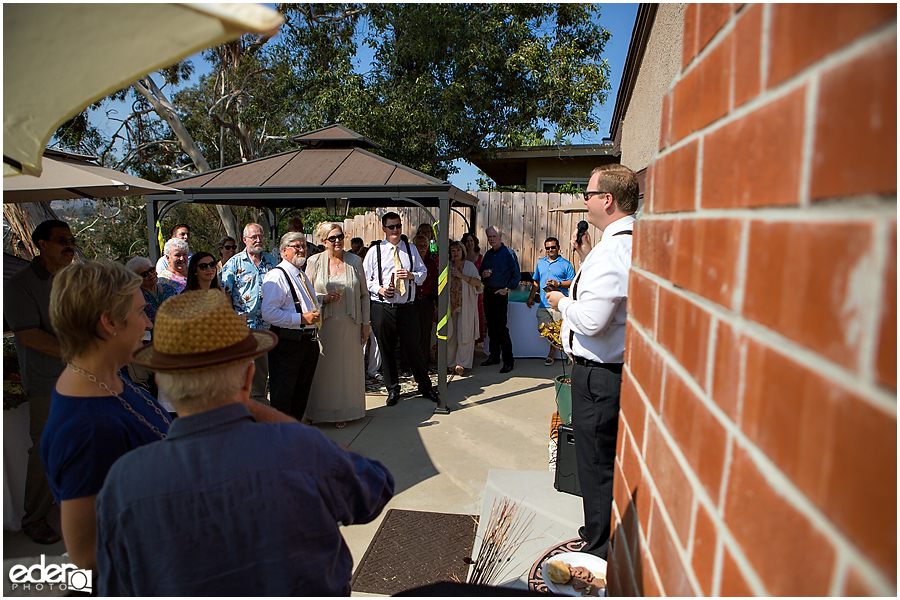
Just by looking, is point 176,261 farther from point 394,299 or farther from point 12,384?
point 394,299

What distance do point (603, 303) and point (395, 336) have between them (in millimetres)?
4199

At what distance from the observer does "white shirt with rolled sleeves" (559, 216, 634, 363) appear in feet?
8.14

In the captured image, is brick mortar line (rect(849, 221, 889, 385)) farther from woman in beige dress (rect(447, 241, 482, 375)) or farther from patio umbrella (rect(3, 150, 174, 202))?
woman in beige dress (rect(447, 241, 482, 375))

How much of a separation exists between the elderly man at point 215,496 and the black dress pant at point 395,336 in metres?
4.89

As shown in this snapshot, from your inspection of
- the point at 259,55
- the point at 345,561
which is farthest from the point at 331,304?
the point at 259,55

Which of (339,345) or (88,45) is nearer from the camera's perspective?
(88,45)

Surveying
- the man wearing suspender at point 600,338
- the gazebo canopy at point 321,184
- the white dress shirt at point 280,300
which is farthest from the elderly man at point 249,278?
the man wearing suspender at point 600,338

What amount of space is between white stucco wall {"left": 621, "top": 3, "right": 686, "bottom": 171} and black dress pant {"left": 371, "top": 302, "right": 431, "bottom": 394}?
3096 mm

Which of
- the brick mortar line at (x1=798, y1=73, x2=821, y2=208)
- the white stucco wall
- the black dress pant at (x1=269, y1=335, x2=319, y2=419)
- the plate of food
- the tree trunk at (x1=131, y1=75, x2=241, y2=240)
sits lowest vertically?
the plate of food

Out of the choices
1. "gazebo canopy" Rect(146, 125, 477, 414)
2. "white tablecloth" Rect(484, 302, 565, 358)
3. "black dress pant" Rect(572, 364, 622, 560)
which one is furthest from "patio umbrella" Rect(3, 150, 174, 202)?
"white tablecloth" Rect(484, 302, 565, 358)

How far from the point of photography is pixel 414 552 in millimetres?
3227

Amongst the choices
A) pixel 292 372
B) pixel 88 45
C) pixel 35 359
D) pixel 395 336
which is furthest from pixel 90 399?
pixel 395 336

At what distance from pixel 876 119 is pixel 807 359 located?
0.62 feet

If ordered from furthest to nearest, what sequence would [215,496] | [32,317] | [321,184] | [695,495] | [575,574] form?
[321,184], [32,317], [575,574], [215,496], [695,495]
